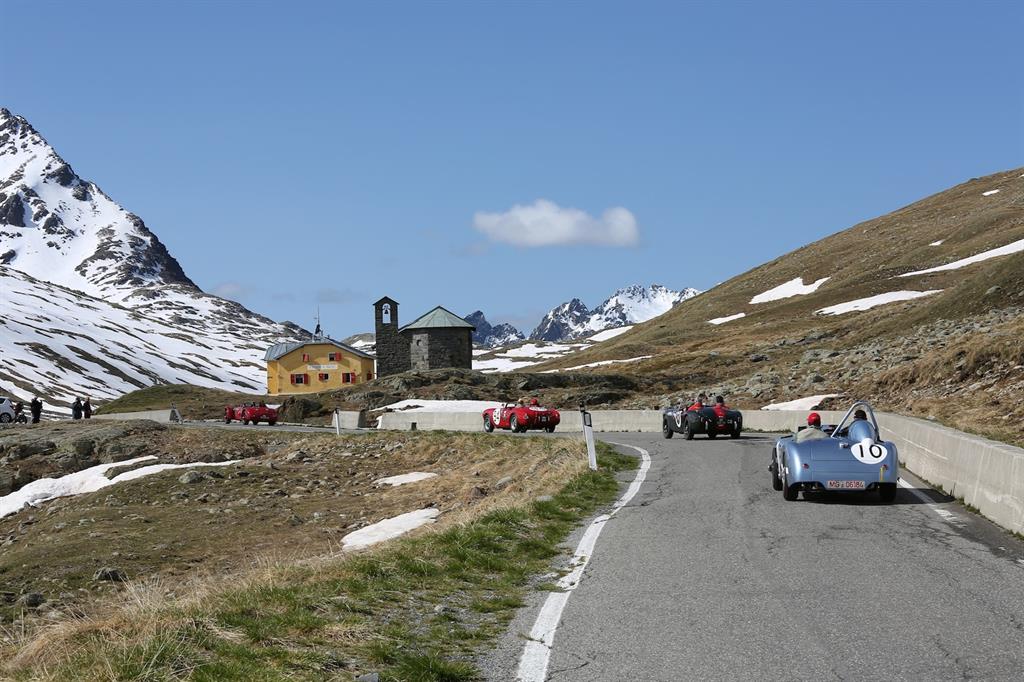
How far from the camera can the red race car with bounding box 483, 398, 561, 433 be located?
40.1 meters

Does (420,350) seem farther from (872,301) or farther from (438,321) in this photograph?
(872,301)

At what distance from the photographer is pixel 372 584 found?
9.10m

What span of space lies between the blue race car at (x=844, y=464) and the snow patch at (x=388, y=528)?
8.25m

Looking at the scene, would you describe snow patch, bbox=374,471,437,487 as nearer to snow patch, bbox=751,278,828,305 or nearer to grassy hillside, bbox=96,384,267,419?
grassy hillside, bbox=96,384,267,419

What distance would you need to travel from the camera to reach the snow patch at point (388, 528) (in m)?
20.3

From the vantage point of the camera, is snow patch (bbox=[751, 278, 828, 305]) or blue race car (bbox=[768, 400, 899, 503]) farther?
snow patch (bbox=[751, 278, 828, 305])

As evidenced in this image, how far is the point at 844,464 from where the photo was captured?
14016 millimetres

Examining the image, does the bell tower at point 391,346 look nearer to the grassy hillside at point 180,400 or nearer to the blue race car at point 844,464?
the grassy hillside at point 180,400

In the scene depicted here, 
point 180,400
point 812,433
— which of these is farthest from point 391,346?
point 812,433

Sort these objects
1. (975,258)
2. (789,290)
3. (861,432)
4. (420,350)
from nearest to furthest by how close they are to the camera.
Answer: (861,432) < (420,350) < (975,258) < (789,290)

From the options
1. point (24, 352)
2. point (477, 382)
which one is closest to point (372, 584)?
point (477, 382)

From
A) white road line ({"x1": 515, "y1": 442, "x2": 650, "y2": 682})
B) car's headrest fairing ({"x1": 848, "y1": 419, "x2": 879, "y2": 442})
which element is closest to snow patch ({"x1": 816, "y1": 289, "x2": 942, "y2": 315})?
car's headrest fairing ({"x1": 848, "y1": 419, "x2": 879, "y2": 442})

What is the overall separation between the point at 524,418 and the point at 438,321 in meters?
51.8

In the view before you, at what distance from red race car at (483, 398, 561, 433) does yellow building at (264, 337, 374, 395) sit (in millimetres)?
76260
